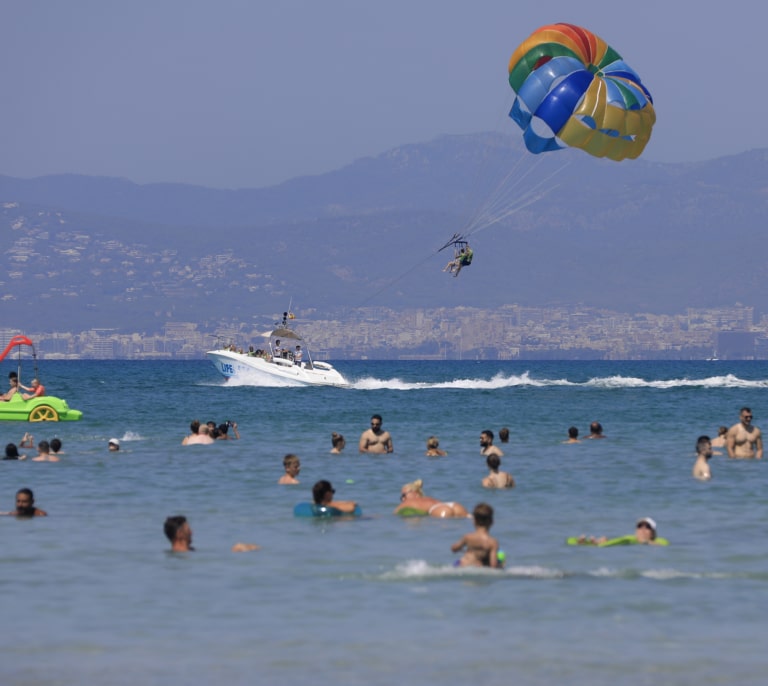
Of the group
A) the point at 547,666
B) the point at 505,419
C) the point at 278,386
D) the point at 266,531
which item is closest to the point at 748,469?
the point at 266,531

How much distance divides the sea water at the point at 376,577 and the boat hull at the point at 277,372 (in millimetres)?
39401

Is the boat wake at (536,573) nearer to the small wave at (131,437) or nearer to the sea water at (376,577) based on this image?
the sea water at (376,577)

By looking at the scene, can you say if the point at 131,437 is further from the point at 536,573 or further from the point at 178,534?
the point at 536,573

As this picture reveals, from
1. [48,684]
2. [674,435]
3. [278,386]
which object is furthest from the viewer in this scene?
[278,386]

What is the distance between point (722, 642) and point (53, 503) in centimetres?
1316

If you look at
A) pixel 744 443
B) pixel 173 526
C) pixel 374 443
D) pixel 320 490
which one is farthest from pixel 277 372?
pixel 173 526

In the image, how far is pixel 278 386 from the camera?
246 ft

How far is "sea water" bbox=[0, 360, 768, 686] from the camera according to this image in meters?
13.0

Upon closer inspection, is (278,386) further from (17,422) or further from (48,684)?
(48,684)

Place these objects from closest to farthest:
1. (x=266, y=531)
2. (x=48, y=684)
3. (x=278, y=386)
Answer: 1. (x=48, y=684)
2. (x=266, y=531)
3. (x=278, y=386)

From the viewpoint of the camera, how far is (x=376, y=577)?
55.1 ft

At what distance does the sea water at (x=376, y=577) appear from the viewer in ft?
42.8

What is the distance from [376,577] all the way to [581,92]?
27.1 m

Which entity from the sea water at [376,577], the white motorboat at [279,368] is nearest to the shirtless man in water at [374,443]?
the sea water at [376,577]
